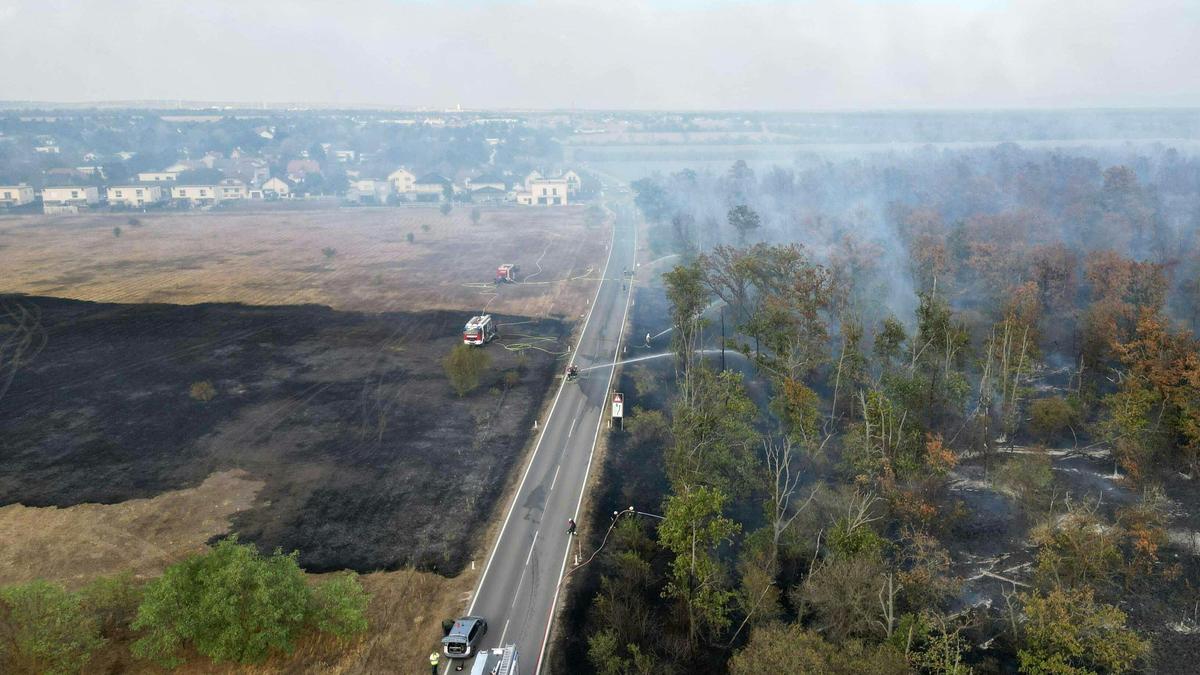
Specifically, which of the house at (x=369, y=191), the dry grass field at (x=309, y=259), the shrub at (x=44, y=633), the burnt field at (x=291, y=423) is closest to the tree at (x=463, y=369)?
the burnt field at (x=291, y=423)

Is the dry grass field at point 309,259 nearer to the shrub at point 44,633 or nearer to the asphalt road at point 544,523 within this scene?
the asphalt road at point 544,523

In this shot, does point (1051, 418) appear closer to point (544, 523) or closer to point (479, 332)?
point (544, 523)

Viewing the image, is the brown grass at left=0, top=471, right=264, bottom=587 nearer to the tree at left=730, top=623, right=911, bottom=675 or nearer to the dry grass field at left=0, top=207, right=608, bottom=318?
the tree at left=730, top=623, right=911, bottom=675

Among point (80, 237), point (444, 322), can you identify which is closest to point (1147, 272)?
point (444, 322)

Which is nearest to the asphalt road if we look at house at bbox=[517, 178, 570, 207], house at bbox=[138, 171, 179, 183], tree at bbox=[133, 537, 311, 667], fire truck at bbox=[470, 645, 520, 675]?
fire truck at bbox=[470, 645, 520, 675]

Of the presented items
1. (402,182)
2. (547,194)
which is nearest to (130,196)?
(402,182)
